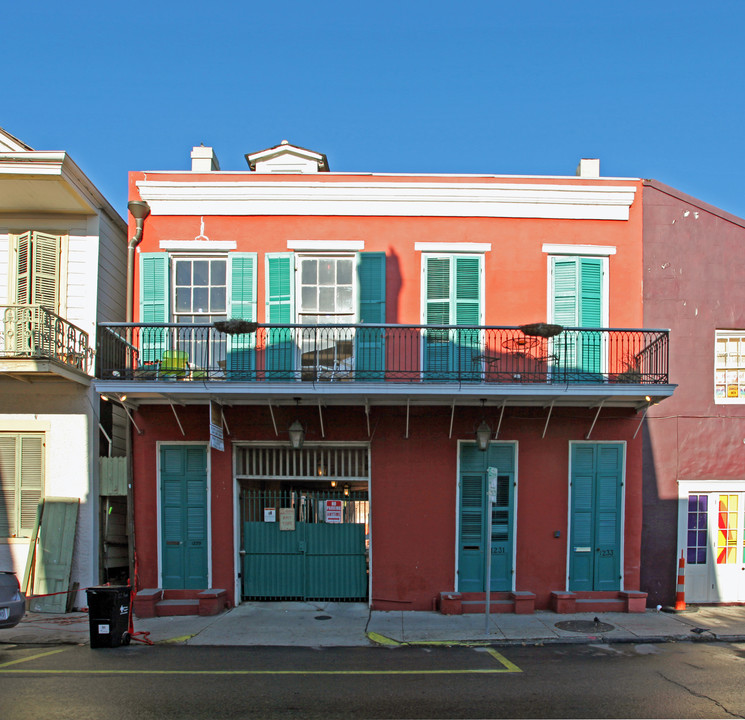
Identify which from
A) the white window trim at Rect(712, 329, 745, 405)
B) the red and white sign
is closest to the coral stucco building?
the red and white sign

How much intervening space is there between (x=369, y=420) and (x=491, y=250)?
3.79 meters

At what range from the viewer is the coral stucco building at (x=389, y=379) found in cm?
1148

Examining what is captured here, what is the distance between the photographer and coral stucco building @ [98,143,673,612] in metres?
11.5

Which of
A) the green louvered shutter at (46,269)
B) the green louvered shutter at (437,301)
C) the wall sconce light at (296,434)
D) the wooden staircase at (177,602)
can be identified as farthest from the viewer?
the green louvered shutter at (46,269)

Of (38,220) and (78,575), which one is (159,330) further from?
(78,575)

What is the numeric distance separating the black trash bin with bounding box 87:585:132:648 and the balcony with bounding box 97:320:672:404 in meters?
3.49

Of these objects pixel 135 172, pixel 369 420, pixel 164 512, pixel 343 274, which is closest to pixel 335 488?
pixel 369 420

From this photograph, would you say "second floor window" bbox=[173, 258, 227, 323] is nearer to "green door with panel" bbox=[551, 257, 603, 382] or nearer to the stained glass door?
"green door with panel" bbox=[551, 257, 603, 382]

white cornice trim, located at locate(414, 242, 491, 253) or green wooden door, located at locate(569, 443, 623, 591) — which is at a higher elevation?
white cornice trim, located at locate(414, 242, 491, 253)

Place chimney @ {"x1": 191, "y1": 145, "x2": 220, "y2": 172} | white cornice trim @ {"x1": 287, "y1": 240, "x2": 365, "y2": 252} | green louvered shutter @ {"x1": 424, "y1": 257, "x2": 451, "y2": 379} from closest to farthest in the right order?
→ green louvered shutter @ {"x1": 424, "y1": 257, "x2": 451, "y2": 379} < white cornice trim @ {"x1": 287, "y1": 240, "x2": 365, "y2": 252} < chimney @ {"x1": 191, "y1": 145, "x2": 220, "y2": 172}

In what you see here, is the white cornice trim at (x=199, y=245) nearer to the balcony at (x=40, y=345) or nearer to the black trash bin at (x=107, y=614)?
the balcony at (x=40, y=345)

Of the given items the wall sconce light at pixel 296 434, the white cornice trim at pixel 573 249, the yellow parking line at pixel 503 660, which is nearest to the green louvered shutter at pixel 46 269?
the wall sconce light at pixel 296 434

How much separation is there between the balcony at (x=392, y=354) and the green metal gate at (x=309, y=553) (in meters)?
2.34

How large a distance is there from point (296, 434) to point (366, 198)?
442 cm
